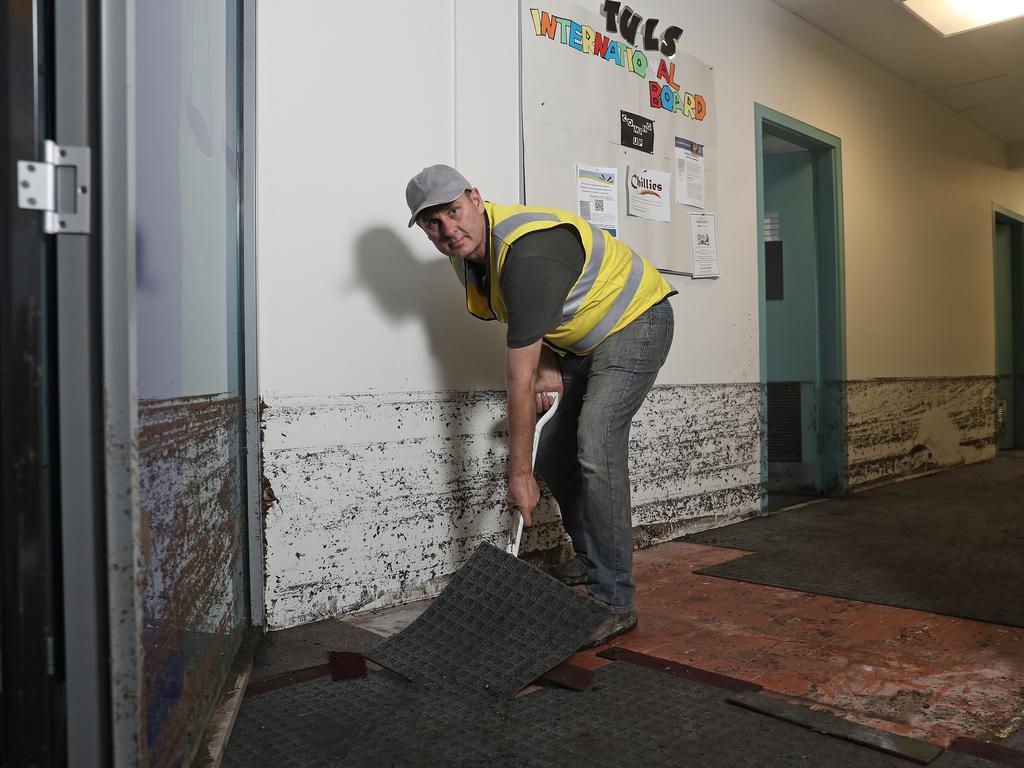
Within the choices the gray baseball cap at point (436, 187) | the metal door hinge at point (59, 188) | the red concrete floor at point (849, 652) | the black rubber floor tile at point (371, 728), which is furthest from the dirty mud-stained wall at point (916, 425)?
the metal door hinge at point (59, 188)

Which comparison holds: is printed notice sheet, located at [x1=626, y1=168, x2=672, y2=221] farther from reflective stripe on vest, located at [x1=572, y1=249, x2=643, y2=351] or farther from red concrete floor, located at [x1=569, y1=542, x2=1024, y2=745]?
red concrete floor, located at [x1=569, y1=542, x2=1024, y2=745]

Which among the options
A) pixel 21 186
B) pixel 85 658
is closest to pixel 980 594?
pixel 85 658

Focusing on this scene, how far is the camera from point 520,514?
6.29 feet

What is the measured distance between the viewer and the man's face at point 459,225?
6.54 feet

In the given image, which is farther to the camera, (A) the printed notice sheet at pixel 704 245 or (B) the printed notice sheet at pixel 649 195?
(A) the printed notice sheet at pixel 704 245

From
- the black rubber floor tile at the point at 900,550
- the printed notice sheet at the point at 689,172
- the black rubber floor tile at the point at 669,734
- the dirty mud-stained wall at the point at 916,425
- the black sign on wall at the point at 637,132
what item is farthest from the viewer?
the dirty mud-stained wall at the point at 916,425

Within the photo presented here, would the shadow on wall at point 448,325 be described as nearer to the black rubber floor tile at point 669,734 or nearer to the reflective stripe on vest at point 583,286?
the reflective stripe on vest at point 583,286

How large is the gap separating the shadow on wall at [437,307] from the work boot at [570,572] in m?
0.60

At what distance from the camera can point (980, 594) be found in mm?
2369

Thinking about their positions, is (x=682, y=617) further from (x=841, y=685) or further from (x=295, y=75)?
(x=295, y=75)

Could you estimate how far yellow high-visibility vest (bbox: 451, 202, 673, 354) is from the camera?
1.99 meters

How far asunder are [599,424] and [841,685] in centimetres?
79

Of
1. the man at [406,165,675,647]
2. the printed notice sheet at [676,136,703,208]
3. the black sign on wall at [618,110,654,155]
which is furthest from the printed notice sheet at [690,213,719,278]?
the man at [406,165,675,647]

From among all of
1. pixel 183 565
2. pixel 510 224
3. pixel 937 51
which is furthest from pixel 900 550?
pixel 937 51
